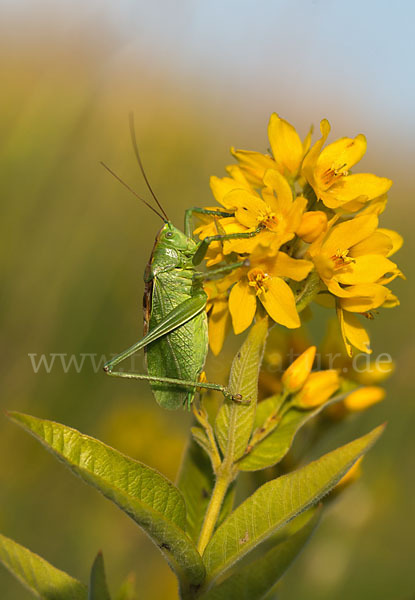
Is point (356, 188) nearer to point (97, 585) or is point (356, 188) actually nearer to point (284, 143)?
point (284, 143)

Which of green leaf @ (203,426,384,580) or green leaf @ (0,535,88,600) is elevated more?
green leaf @ (203,426,384,580)

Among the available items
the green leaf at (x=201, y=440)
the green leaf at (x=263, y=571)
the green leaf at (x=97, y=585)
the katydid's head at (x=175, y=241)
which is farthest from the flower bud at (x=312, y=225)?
the green leaf at (x=97, y=585)

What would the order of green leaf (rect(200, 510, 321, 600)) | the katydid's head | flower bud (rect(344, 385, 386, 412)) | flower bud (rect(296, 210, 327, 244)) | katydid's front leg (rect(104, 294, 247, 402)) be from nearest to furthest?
green leaf (rect(200, 510, 321, 600)) < flower bud (rect(296, 210, 327, 244)) < katydid's front leg (rect(104, 294, 247, 402)) < the katydid's head < flower bud (rect(344, 385, 386, 412))

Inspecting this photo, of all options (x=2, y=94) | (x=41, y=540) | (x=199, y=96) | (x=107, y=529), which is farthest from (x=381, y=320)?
(x=2, y=94)

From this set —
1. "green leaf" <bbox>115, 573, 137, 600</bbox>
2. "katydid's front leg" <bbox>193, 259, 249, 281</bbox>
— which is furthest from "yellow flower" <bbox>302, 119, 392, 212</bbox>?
"green leaf" <bbox>115, 573, 137, 600</bbox>

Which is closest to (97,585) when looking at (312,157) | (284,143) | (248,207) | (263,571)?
(263,571)

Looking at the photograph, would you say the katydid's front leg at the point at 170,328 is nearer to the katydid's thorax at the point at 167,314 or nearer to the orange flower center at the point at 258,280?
the katydid's thorax at the point at 167,314

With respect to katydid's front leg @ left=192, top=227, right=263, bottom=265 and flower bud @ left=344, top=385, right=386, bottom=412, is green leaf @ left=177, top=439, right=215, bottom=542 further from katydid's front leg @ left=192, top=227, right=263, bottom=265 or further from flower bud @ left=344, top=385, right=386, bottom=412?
flower bud @ left=344, top=385, right=386, bottom=412
